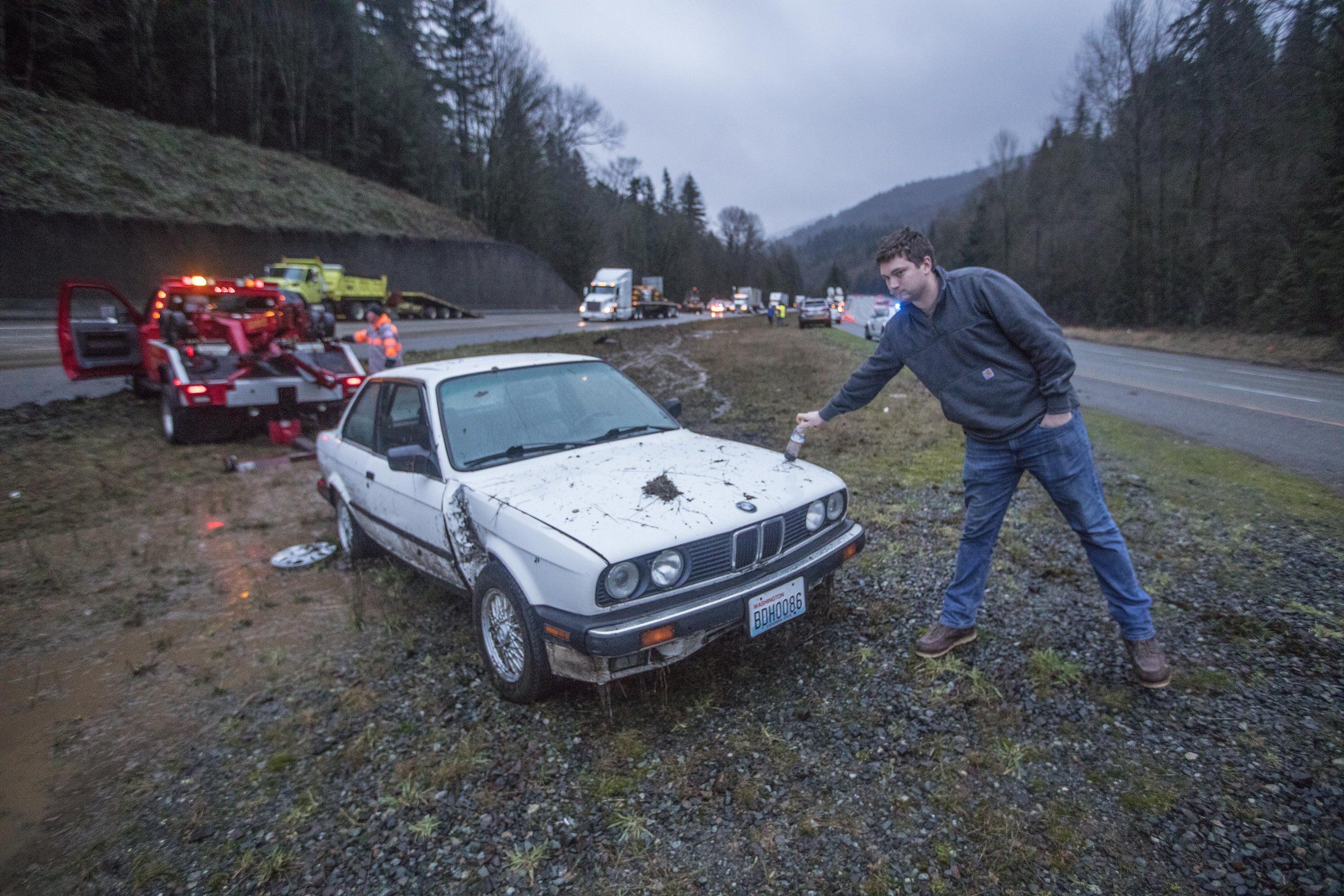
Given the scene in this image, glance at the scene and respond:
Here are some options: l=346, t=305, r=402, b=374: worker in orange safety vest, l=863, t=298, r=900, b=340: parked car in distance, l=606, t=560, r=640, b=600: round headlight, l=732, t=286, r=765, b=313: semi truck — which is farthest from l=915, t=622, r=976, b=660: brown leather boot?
l=732, t=286, r=765, b=313: semi truck

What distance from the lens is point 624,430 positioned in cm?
414

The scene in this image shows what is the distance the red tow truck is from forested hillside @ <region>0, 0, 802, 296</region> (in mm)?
21390

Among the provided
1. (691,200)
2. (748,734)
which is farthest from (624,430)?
(691,200)

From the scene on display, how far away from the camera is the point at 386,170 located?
4303 centimetres

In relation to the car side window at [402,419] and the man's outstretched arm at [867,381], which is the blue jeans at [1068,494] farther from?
the car side window at [402,419]

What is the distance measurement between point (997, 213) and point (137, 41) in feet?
190

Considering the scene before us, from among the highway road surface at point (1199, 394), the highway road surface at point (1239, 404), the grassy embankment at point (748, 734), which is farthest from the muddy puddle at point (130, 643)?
the highway road surface at point (1239, 404)

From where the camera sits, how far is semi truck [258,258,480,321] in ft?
81.7

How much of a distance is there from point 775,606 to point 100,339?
1105 centimetres

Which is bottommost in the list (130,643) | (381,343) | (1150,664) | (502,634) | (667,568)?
(130,643)

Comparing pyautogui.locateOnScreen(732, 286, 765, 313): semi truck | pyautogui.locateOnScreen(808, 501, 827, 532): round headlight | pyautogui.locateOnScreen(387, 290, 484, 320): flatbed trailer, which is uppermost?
pyautogui.locateOnScreen(732, 286, 765, 313): semi truck

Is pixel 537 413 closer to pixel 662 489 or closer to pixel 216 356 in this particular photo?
pixel 662 489

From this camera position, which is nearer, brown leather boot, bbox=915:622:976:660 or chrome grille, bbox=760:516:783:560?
chrome grille, bbox=760:516:783:560

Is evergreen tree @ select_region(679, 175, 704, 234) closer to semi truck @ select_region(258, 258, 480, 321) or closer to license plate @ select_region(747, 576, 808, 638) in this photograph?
semi truck @ select_region(258, 258, 480, 321)
